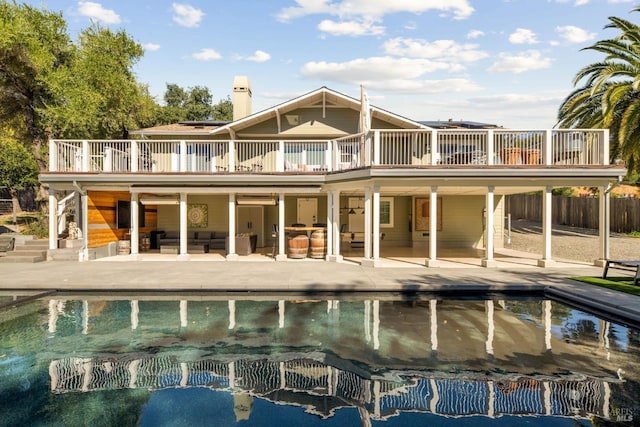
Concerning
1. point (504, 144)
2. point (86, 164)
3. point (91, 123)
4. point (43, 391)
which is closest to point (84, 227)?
point (86, 164)

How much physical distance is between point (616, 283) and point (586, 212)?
1467 centimetres

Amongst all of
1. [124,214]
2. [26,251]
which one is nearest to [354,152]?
[124,214]

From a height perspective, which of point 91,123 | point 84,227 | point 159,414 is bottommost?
point 159,414

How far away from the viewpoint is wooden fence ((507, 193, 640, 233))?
19.5 metres

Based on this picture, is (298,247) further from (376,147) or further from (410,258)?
(376,147)

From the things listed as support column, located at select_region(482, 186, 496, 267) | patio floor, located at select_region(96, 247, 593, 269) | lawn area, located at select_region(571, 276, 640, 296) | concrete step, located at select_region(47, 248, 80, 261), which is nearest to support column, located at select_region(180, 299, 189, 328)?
patio floor, located at select_region(96, 247, 593, 269)

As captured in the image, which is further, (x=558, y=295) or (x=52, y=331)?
(x=558, y=295)

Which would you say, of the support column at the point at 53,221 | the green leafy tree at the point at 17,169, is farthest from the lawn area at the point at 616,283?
the green leafy tree at the point at 17,169

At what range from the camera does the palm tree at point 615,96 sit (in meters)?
13.6

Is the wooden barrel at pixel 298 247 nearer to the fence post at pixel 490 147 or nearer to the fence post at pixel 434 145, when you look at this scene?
the fence post at pixel 434 145

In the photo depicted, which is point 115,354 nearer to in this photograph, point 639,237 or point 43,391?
point 43,391

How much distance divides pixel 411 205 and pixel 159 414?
1464 centimetres

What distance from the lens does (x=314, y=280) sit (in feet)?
31.5

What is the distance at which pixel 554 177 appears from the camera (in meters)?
11.6
